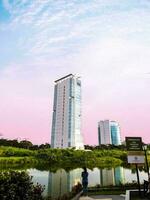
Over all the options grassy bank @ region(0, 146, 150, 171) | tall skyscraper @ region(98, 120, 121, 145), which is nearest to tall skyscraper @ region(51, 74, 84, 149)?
grassy bank @ region(0, 146, 150, 171)

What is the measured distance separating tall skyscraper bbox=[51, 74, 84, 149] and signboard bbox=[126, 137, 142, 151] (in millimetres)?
101352

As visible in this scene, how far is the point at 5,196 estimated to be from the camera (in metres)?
9.69

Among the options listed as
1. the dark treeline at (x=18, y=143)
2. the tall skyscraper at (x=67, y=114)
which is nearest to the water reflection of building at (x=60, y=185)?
the dark treeline at (x=18, y=143)

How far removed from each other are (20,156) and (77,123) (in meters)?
56.5

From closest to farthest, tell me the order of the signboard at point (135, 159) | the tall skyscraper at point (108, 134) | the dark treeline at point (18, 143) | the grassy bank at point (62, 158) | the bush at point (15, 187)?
the bush at point (15, 187) → the signboard at point (135, 159) → the grassy bank at point (62, 158) → the dark treeline at point (18, 143) → the tall skyscraper at point (108, 134)

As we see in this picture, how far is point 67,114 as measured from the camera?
414 feet

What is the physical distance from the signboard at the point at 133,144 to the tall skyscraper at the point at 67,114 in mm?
101352

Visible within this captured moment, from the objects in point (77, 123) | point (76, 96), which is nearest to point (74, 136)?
point (77, 123)

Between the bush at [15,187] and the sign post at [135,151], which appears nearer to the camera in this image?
the bush at [15,187]

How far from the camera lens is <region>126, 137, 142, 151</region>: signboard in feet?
55.2

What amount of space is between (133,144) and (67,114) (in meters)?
109

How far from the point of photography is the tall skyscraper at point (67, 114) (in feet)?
397

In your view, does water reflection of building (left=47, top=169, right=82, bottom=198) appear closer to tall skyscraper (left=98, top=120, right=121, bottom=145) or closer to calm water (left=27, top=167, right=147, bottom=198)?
calm water (left=27, top=167, right=147, bottom=198)

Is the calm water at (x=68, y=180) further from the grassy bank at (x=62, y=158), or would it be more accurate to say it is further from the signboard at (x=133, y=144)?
the grassy bank at (x=62, y=158)
